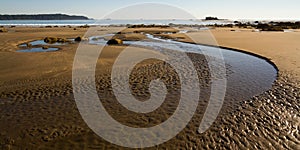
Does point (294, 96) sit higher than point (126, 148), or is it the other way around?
point (294, 96)

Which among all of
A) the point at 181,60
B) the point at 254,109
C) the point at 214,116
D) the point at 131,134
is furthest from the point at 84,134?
the point at 181,60

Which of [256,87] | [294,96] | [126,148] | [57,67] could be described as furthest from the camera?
[57,67]

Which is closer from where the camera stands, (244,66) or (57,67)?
(57,67)

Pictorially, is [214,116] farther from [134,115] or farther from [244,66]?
[244,66]

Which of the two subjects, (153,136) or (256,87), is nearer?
(153,136)

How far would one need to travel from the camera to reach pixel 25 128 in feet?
25.6

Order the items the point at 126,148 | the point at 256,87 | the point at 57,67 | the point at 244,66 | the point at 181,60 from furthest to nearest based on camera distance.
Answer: the point at 181,60 → the point at 244,66 → the point at 57,67 → the point at 256,87 → the point at 126,148

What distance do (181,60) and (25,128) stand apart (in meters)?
14.2

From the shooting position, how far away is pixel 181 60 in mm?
19672

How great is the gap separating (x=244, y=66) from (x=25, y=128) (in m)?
15.7

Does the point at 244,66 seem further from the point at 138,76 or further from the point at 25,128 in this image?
the point at 25,128

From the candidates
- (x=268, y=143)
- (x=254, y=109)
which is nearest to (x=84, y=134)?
(x=268, y=143)

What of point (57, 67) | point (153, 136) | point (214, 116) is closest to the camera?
point (153, 136)

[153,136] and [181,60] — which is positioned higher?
[181,60]
